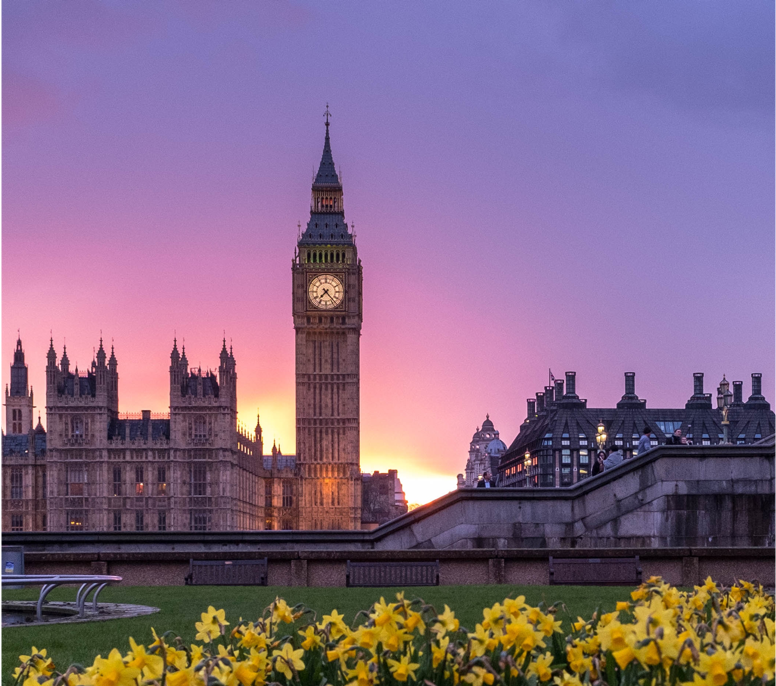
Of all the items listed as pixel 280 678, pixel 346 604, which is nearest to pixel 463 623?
pixel 346 604

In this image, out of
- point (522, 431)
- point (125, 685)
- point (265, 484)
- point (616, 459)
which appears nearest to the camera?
point (125, 685)

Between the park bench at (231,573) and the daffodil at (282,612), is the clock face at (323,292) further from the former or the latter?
the daffodil at (282,612)

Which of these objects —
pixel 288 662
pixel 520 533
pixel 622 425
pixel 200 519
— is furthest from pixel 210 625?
pixel 622 425

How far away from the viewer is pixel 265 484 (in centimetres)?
11356

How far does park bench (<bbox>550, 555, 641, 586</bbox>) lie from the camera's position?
16438 millimetres

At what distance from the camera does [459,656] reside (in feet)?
12.7

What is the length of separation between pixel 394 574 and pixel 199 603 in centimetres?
426

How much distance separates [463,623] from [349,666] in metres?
6.14

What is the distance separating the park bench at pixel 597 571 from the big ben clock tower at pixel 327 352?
94.0 meters

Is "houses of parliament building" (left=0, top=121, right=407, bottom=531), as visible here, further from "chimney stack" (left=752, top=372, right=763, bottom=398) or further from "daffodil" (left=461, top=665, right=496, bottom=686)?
"daffodil" (left=461, top=665, right=496, bottom=686)

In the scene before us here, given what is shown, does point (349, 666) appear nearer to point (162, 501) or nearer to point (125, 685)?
point (125, 685)

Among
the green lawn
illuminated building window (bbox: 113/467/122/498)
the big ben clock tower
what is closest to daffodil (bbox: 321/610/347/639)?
the green lawn

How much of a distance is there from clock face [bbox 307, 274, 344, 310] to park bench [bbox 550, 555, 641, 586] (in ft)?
325

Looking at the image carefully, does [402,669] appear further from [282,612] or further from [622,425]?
[622,425]
